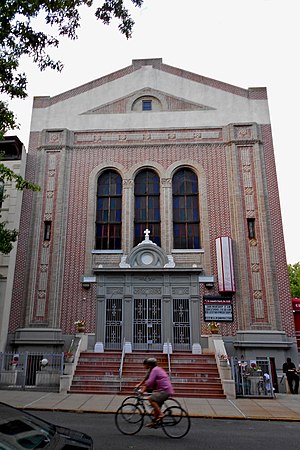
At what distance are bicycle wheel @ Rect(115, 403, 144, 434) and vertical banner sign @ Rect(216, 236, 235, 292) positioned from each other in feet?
31.2

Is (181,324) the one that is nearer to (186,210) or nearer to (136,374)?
(136,374)

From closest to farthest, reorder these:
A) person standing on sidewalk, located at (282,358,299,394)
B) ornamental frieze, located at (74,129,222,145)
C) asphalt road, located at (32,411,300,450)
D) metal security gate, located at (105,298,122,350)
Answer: asphalt road, located at (32,411,300,450), person standing on sidewalk, located at (282,358,299,394), metal security gate, located at (105,298,122,350), ornamental frieze, located at (74,129,222,145)

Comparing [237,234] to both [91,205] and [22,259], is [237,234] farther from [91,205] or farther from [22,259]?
[22,259]

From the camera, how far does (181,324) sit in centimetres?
1653

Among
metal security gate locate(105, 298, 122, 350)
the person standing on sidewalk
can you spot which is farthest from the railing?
the person standing on sidewalk

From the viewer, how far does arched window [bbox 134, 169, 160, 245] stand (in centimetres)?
1848

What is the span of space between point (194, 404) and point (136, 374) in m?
3.30

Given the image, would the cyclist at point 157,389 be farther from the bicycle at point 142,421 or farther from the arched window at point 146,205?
the arched window at point 146,205

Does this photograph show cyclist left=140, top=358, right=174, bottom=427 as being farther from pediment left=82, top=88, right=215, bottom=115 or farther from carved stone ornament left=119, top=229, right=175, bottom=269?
pediment left=82, top=88, right=215, bottom=115

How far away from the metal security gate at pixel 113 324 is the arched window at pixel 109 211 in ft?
9.29

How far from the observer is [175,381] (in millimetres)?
13383

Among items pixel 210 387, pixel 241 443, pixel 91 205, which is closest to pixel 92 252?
pixel 91 205

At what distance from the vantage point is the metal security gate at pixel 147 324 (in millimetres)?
16234

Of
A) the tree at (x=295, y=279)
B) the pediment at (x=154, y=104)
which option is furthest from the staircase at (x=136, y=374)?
the tree at (x=295, y=279)
